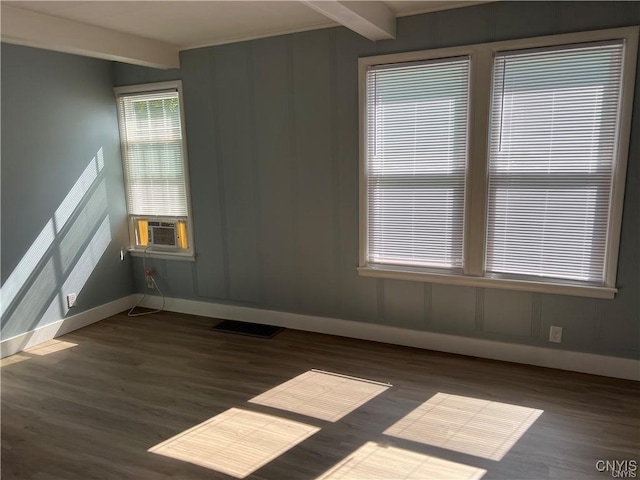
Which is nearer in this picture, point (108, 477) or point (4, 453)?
point (108, 477)

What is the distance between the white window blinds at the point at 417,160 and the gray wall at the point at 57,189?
259cm

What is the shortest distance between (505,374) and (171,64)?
12.2ft

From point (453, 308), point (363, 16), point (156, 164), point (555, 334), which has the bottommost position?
point (555, 334)

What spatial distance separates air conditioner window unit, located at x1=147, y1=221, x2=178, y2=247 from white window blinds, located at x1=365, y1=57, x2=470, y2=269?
6.65 ft

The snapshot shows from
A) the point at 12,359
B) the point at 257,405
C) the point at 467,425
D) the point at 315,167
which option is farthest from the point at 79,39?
the point at 467,425

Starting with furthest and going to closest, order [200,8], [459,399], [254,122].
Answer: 1. [254,122]
2. [200,8]
3. [459,399]

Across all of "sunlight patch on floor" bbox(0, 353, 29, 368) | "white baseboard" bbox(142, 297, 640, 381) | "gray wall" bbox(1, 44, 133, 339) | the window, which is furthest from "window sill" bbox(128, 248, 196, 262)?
"sunlight patch on floor" bbox(0, 353, 29, 368)

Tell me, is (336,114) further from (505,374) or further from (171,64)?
(505,374)

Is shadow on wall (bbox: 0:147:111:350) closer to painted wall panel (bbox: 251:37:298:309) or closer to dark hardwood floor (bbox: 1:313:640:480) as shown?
dark hardwood floor (bbox: 1:313:640:480)

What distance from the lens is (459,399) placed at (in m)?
2.76

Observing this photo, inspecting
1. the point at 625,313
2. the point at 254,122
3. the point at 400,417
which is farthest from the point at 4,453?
the point at 625,313

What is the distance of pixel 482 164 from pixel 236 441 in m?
2.34

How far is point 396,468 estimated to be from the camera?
215 cm

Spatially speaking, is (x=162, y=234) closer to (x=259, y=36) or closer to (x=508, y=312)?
(x=259, y=36)
